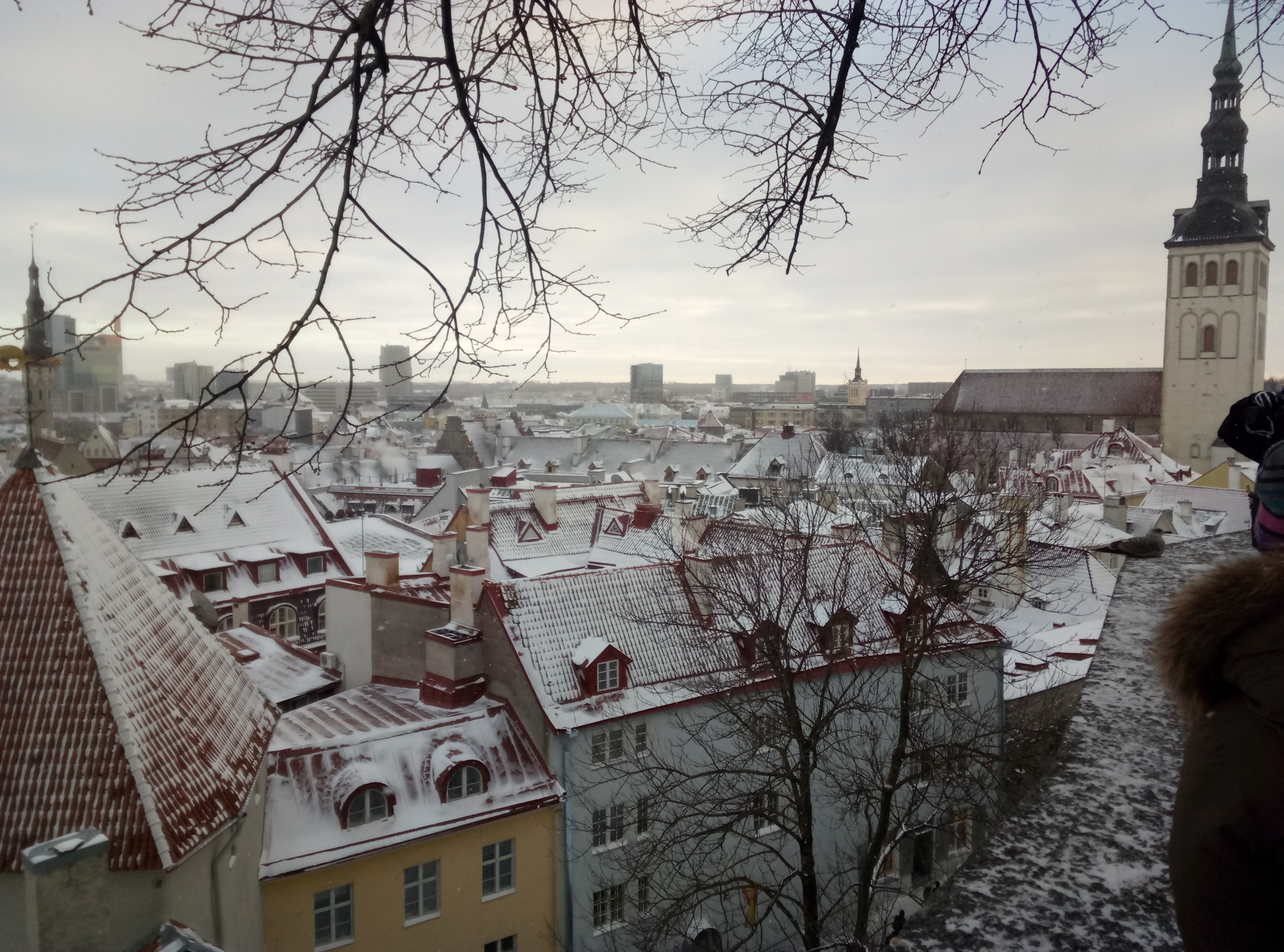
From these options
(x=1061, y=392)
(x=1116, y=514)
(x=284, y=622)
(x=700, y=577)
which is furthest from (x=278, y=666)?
(x=1061, y=392)

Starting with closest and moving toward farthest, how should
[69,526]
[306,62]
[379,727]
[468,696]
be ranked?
[306,62] → [69,526] → [379,727] → [468,696]

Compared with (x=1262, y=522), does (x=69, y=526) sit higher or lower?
lower

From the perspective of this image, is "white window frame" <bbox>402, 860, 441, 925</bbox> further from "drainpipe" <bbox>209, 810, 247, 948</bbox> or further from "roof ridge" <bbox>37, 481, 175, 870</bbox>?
"roof ridge" <bbox>37, 481, 175, 870</bbox>

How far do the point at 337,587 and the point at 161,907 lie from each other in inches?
438

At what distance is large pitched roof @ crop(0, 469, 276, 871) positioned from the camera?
6934mm

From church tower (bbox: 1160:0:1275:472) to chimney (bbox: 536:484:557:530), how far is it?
158ft

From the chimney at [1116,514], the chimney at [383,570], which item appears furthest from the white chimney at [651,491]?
the chimney at [1116,514]

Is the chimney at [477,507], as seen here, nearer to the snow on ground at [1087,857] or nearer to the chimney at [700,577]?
the chimney at [700,577]

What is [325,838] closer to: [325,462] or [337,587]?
[337,587]

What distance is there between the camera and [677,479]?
2361 inches

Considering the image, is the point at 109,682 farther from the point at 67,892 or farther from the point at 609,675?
the point at 609,675

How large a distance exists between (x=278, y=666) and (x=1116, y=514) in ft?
86.4

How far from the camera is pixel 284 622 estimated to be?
83.9ft

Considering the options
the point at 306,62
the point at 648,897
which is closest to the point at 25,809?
the point at 306,62
